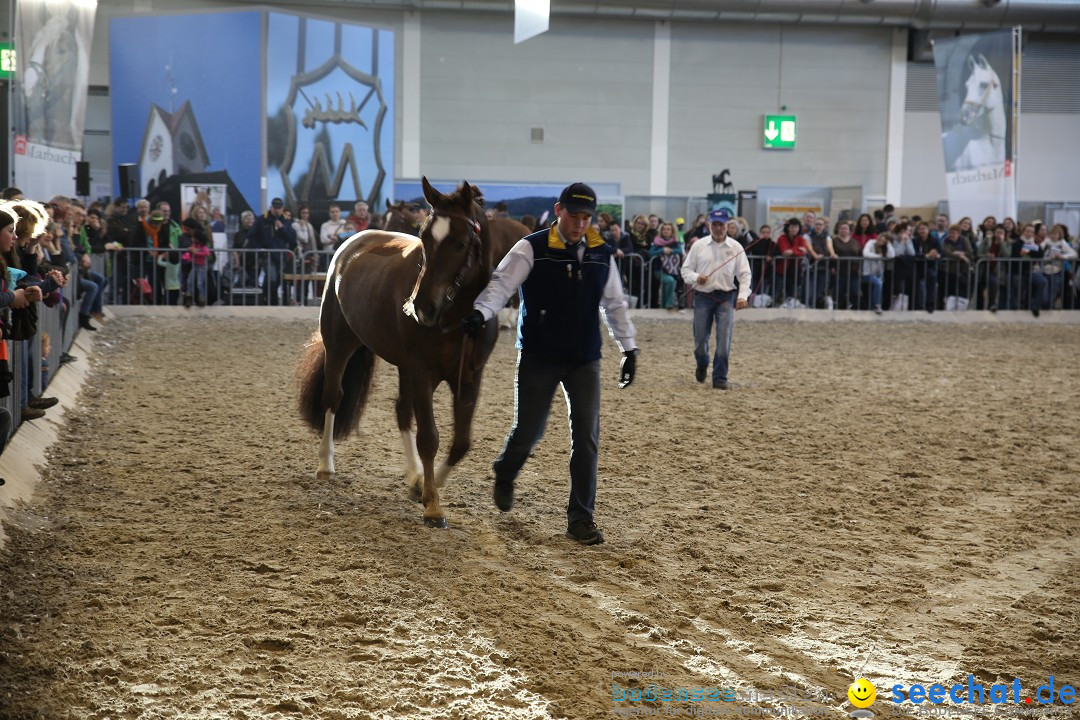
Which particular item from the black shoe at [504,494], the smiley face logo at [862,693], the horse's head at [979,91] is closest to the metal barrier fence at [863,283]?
the horse's head at [979,91]

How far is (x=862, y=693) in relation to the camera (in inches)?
143

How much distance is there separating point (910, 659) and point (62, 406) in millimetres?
7033

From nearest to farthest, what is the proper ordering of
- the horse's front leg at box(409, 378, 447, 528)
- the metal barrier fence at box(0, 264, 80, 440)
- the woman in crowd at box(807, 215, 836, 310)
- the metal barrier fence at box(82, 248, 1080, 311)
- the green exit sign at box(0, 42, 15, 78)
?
the horse's front leg at box(409, 378, 447, 528), the metal barrier fence at box(0, 264, 80, 440), the green exit sign at box(0, 42, 15, 78), the metal barrier fence at box(82, 248, 1080, 311), the woman in crowd at box(807, 215, 836, 310)

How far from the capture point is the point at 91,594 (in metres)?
4.50

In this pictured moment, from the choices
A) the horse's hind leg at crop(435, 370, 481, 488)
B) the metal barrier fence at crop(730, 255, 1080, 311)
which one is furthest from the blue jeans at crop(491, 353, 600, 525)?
the metal barrier fence at crop(730, 255, 1080, 311)

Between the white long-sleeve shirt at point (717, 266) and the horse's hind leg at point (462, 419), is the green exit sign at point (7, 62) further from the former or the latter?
the horse's hind leg at point (462, 419)

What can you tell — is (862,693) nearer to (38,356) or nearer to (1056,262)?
(38,356)

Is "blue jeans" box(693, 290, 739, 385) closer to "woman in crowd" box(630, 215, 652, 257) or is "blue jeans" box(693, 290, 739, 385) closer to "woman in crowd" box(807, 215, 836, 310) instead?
"woman in crowd" box(630, 215, 652, 257)

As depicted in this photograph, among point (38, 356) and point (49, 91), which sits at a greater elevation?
point (49, 91)

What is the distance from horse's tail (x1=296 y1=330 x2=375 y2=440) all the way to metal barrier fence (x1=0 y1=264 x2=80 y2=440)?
164 cm

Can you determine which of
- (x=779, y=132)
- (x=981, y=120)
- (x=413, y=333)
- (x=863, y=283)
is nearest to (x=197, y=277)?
(x=863, y=283)

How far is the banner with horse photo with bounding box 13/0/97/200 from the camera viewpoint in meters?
12.3

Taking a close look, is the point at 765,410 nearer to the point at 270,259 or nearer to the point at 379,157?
the point at 270,259

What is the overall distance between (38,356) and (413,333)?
384cm
